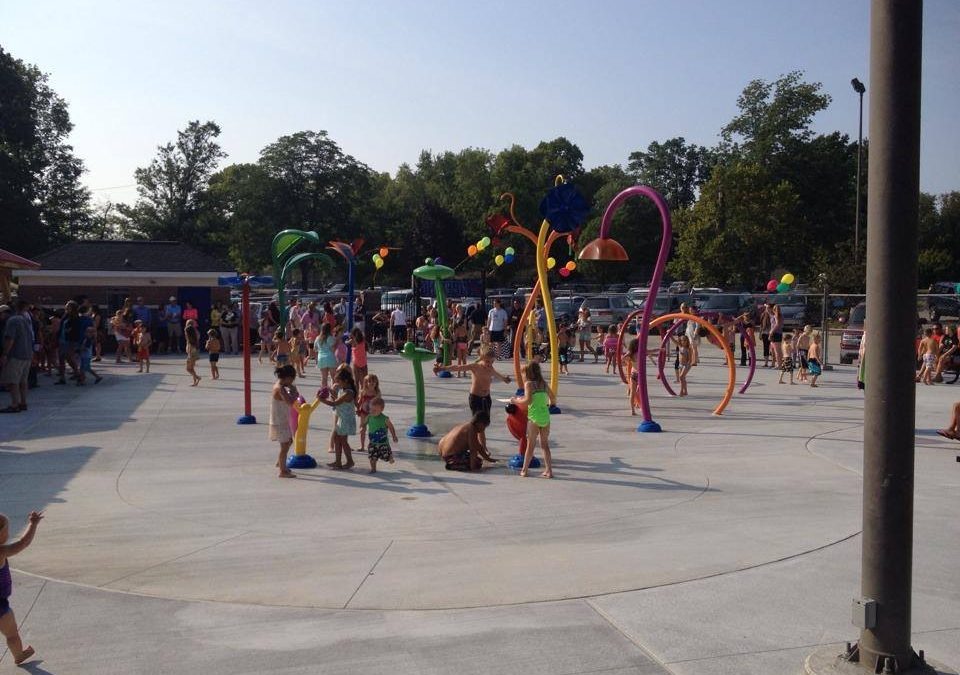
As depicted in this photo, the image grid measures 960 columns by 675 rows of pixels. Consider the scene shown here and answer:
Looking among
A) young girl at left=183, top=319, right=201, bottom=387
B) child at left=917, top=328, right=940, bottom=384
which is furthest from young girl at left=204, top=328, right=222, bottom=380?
child at left=917, top=328, right=940, bottom=384

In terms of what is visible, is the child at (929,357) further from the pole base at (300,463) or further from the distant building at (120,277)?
the distant building at (120,277)

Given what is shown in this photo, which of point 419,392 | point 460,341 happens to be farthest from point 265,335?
point 419,392

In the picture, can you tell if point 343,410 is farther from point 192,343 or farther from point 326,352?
point 192,343

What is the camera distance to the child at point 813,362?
19.1 m

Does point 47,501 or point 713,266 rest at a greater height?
point 713,266

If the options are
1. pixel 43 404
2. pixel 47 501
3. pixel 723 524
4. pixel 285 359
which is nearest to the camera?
pixel 723 524

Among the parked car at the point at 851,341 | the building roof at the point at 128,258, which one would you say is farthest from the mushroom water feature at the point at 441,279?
the building roof at the point at 128,258

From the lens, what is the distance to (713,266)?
47938 millimetres

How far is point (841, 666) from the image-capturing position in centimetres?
486

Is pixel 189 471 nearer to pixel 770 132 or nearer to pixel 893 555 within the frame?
pixel 893 555

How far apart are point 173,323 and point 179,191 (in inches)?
1725

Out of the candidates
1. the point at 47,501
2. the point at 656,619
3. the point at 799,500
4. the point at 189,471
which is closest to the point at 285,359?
the point at 189,471

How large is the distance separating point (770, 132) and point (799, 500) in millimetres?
50523

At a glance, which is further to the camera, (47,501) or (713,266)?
(713,266)
